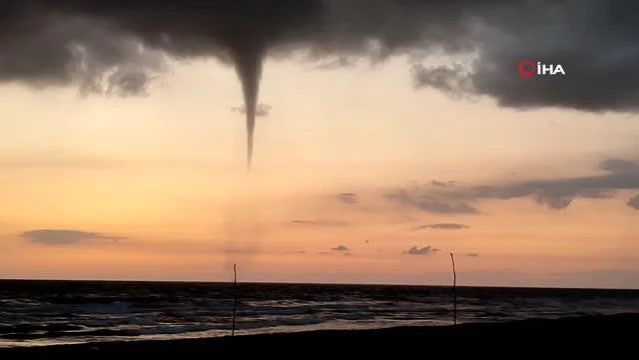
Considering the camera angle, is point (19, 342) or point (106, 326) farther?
point (106, 326)

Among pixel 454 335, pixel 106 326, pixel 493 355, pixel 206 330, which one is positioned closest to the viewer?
pixel 493 355

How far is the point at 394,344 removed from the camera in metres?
25.1

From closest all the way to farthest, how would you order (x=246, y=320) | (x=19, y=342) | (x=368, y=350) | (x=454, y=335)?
(x=368, y=350) < (x=454, y=335) < (x=19, y=342) < (x=246, y=320)

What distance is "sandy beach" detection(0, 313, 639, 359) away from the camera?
75.7 ft

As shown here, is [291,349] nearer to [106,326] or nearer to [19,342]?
[19,342]

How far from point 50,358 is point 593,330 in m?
19.1

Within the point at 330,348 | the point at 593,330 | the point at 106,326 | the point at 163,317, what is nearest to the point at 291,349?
the point at 330,348

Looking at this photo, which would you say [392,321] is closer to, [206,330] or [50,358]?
[206,330]

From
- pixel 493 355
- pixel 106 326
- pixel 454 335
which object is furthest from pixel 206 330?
pixel 493 355

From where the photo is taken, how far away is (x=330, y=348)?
2427 cm

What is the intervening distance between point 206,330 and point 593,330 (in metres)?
22.4

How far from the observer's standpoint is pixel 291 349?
79.1 ft

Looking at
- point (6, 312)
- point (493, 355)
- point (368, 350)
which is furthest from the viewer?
point (6, 312)

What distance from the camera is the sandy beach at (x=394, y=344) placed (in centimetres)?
2306
